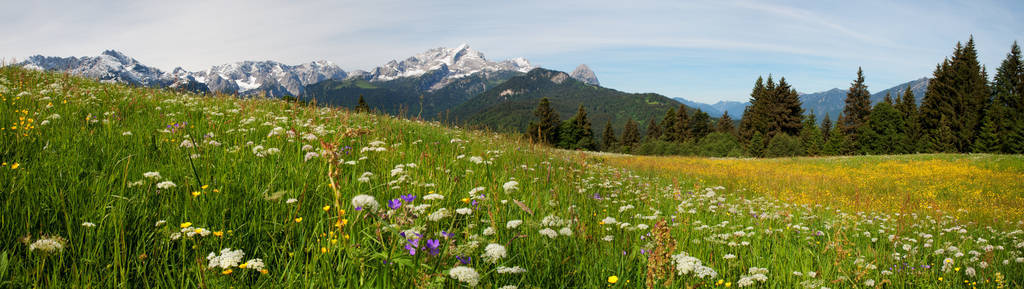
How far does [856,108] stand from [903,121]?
9395mm

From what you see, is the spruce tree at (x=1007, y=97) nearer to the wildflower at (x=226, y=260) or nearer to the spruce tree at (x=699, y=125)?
the spruce tree at (x=699, y=125)

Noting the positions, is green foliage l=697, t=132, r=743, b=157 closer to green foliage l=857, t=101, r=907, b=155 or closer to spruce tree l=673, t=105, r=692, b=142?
green foliage l=857, t=101, r=907, b=155

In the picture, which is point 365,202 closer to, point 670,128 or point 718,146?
point 718,146

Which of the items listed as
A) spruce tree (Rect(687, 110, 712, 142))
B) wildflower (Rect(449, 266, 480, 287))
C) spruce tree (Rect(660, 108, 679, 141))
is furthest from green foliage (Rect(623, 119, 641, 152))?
wildflower (Rect(449, 266, 480, 287))

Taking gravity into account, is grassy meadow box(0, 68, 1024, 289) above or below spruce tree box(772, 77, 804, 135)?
below

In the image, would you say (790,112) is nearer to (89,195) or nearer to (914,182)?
(914,182)

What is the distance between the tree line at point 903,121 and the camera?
34625mm

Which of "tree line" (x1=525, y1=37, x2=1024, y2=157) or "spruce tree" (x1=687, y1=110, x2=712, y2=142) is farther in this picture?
"spruce tree" (x1=687, y1=110, x2=712, y2=142)

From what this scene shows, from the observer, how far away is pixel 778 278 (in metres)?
2.82

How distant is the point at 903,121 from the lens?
42.9m

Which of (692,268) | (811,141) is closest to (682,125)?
(811,141)

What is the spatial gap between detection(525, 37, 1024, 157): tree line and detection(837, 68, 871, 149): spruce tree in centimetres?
10

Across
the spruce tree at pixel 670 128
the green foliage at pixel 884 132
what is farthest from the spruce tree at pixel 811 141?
the spruce tree at pixel 670 128

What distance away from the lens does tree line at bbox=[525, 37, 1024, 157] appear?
3462 centimetres
